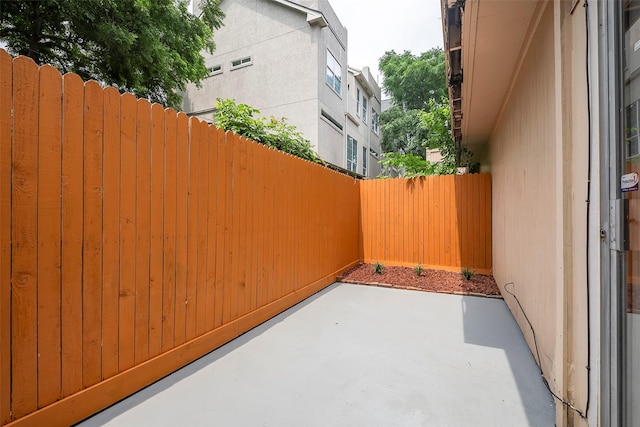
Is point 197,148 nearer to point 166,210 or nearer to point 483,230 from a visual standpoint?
point 166,210

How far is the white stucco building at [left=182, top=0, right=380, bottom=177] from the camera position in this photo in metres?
9.09

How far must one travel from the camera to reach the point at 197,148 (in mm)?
2521

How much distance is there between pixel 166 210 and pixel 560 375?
272cm

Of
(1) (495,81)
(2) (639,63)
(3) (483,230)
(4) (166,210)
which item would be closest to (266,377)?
(4) (166,210)

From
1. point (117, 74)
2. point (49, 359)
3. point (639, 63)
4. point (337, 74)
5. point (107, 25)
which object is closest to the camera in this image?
point (639, 63)

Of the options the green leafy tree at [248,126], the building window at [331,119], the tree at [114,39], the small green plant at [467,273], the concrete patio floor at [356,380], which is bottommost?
the concrete patio floor at [356,380]

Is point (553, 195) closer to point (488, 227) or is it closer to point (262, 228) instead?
point (262, 228)

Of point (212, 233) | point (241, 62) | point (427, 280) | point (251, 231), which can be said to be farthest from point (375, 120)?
point (212, 233)

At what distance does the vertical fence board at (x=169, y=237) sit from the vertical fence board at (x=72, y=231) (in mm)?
557

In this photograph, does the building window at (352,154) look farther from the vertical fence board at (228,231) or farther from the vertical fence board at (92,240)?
the vertical fence board at (92,240)

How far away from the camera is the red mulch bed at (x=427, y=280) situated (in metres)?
4.71

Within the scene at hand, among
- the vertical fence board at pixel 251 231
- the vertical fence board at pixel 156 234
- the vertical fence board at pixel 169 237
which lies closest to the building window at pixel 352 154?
the vertical fence board at pixel 251 231

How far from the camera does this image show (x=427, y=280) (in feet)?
17.3

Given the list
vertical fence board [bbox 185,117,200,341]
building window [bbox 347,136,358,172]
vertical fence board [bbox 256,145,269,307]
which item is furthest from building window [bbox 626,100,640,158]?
building window [bbox 347,136,358,172]
